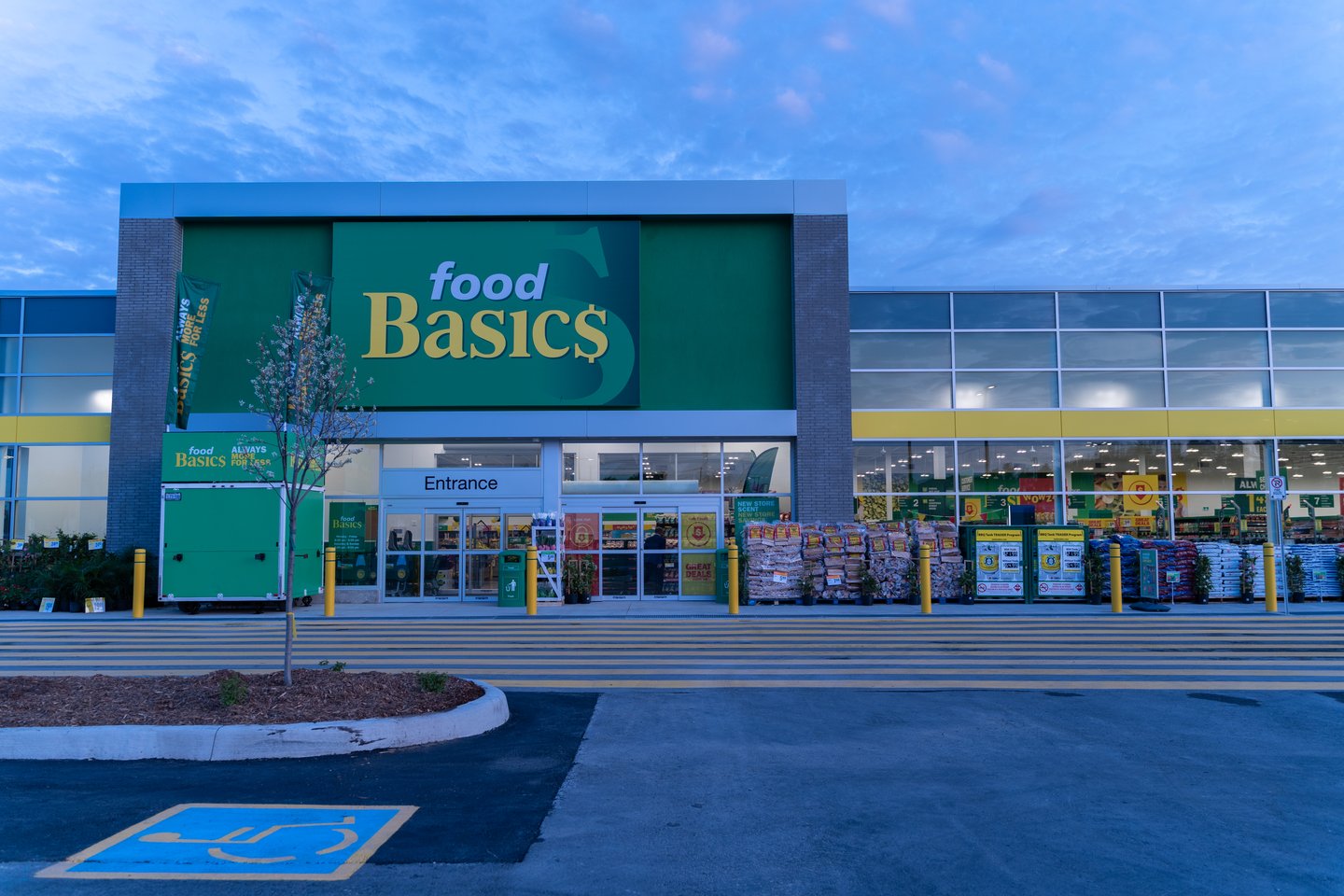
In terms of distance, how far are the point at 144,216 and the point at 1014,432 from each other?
22266 millimetres

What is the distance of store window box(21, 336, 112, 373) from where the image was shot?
24688mm

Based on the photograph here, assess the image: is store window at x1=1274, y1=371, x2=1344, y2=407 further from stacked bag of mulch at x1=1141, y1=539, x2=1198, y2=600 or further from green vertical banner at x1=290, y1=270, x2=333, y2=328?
green vertical banner at x1=290, y1=270, x2=333, y2=328

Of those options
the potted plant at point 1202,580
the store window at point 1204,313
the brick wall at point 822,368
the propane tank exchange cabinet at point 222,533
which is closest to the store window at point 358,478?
the propane tank exchange cabinet at point 222,533

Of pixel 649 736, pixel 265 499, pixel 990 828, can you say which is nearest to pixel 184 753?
pixel 649 736

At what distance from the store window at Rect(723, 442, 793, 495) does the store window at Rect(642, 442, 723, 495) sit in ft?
0.95

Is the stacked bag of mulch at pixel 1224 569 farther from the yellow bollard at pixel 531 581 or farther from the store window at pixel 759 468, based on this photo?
the yellow bollard at pixel 531 581

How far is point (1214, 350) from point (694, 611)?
1613 cm

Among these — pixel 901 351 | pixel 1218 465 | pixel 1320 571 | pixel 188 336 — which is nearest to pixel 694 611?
pixel 901 351

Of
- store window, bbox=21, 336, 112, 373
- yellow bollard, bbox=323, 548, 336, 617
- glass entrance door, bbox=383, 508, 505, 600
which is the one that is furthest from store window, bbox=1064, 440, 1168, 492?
store window, bbox=21, 336, 112, 373

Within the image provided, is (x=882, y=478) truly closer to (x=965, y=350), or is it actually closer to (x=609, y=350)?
(x=965, y=350)

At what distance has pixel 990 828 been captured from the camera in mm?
5797

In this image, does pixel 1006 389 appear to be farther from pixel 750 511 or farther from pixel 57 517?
pixel 57 517

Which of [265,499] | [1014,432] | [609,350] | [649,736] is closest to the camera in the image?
[649,736]

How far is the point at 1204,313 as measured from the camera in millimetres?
25344
